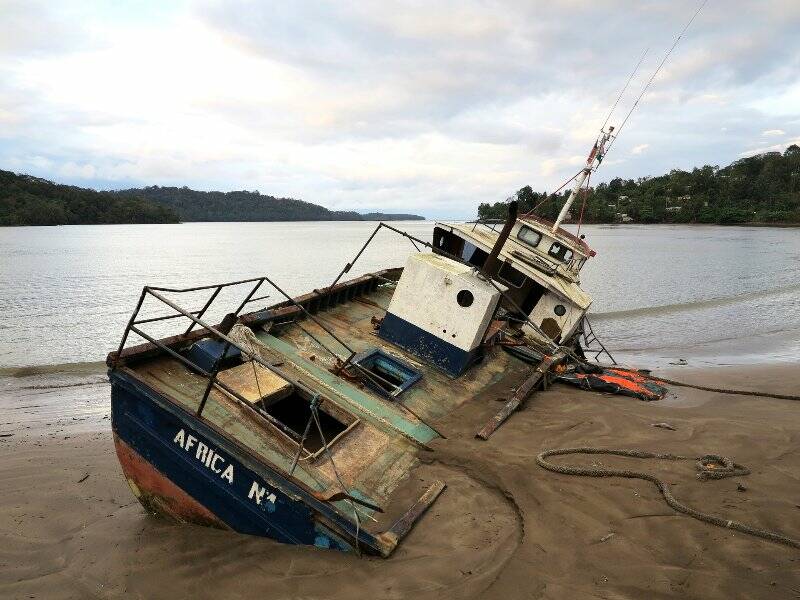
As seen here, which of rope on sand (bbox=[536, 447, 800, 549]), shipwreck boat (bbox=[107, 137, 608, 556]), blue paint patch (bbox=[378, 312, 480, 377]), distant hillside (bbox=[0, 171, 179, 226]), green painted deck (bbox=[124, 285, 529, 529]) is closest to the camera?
rope on sand (bbox=[536, 447, 800, 549])

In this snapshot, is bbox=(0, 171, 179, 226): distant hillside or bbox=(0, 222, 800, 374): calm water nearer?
bbox=(0, 222, 800, 374): calm water

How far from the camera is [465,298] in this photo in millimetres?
7863

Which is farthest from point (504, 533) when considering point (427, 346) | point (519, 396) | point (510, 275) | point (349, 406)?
point (510, 275)

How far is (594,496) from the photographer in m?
5.18

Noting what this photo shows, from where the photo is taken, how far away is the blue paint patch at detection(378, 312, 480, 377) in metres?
8.04

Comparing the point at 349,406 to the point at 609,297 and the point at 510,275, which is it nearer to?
the point at 510,275

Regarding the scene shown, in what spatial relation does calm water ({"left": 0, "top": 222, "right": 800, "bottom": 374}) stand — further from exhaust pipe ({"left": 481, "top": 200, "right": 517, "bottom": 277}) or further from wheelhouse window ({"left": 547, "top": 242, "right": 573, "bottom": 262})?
exhaust pipe ({"left": 481, "top": 200, "right": 517, "bottom": 277})

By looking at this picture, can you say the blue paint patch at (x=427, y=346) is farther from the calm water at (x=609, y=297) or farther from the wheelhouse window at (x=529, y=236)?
the calm water at (x=609, y=297)

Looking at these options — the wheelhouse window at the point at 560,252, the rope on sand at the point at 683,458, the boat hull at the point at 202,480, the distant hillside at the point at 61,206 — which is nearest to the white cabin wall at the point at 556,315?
the wheelhouse window at the point at 560,252

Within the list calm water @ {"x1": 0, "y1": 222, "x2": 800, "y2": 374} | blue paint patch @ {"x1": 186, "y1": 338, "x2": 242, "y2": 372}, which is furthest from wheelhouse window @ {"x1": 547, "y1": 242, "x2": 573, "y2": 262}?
blue paint patch @ {"x1": 186, "y1": 338, "x2": 242, "y2": 372}

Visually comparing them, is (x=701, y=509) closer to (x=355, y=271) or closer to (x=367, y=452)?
(x=367, y=452)

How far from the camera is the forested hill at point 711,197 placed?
90938 mm

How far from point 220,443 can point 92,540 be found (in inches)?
98.3

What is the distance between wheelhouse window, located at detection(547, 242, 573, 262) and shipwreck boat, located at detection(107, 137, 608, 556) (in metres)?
3.42
